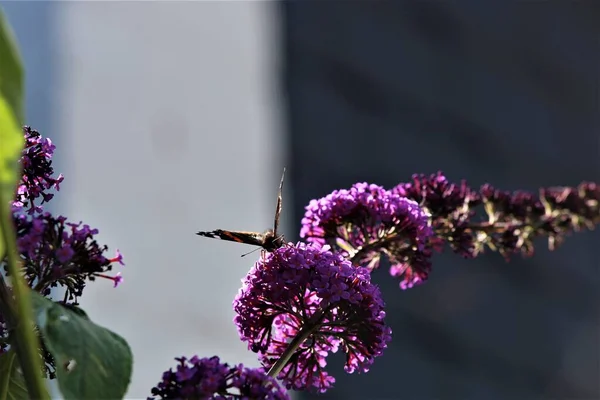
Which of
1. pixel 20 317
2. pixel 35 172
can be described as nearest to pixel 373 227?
pixel 35 172

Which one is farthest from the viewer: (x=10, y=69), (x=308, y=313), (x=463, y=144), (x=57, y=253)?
(x=463, y=144)

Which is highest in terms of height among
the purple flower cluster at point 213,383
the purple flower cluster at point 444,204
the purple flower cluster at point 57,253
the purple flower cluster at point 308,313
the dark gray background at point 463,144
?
the dark gray background at point 463,144

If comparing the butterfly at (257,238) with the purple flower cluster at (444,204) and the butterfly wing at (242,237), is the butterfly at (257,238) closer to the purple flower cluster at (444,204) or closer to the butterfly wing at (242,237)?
the butterfly wing at (242,237)

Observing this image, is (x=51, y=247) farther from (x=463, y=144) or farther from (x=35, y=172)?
(x=463, y=144)

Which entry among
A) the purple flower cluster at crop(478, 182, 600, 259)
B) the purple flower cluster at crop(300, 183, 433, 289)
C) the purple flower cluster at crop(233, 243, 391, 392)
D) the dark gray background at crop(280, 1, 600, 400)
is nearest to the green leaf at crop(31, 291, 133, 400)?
the purple flower cluster at crop(233, 243, 391, 392)

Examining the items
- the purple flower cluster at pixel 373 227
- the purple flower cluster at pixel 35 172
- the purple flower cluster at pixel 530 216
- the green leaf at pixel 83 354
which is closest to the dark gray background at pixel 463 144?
the purple flower cluster at pixel 530 216

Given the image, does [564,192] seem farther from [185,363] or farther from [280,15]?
[280,15]

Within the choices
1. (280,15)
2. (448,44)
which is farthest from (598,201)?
(448,44)
